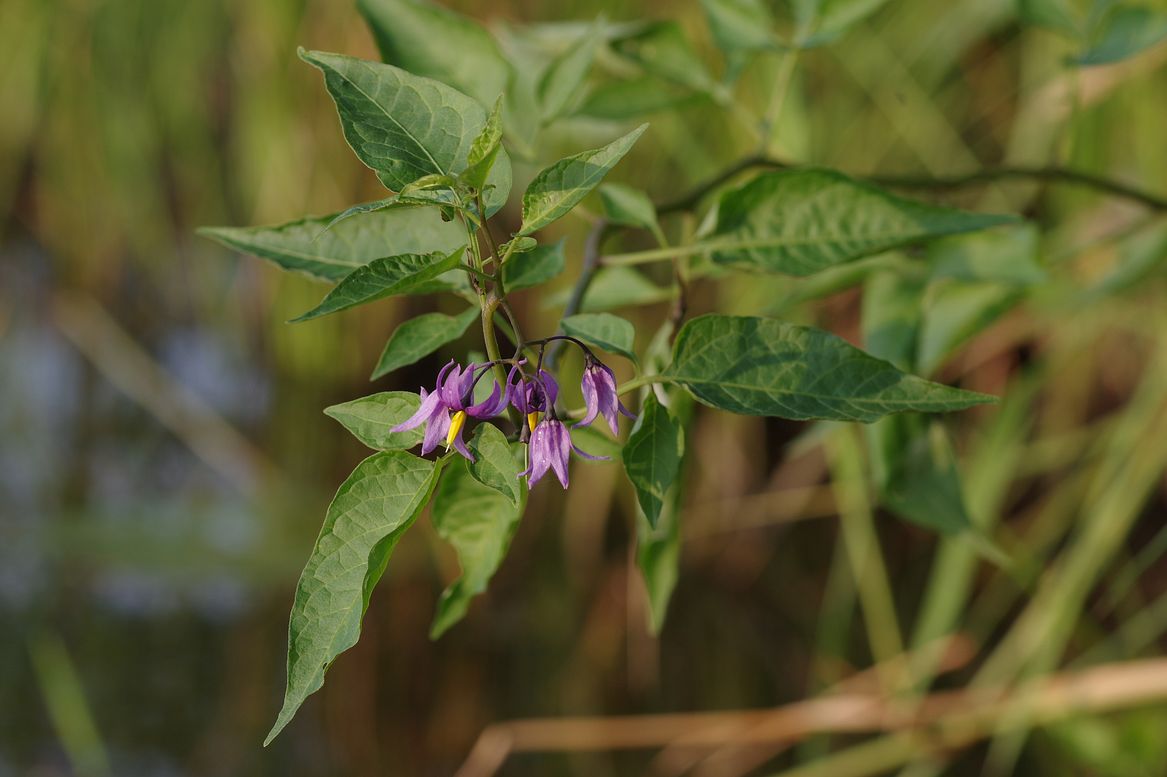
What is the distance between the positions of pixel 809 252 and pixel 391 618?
1730mm

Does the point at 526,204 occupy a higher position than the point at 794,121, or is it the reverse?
A: the point at 526,204

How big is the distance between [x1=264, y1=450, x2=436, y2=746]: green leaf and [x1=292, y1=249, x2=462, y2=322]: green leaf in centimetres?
5

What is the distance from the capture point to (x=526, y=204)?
0.37 m

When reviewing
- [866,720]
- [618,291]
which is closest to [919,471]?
[618,291]

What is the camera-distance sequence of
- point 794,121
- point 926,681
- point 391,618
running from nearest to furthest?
point 794,121 < point 926,681 < point 391,618

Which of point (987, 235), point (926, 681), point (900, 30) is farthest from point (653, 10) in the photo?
point (987, 235)

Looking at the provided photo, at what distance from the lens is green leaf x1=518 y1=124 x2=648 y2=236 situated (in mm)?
352

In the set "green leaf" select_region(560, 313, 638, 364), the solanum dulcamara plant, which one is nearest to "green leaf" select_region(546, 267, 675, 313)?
the solanum dulcamara plant

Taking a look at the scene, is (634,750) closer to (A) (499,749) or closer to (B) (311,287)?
(A) (499,749)

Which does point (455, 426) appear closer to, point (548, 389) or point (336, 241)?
point (548, 389)

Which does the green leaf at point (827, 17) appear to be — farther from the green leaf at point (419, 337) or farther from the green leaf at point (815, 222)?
the green leaf at point (419, 337)

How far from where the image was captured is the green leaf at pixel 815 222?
1.68ft

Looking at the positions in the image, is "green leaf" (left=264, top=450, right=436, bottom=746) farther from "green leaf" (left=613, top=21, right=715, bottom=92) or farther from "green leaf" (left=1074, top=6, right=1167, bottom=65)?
"green leaf" (left=1074, top=6, right=1167, bottom=65)

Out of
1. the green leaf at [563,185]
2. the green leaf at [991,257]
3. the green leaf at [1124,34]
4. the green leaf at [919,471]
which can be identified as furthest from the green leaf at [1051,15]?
the green leaf at [563,185]
